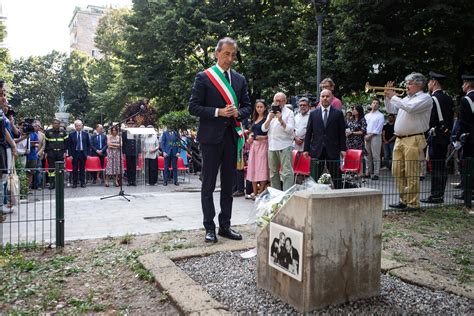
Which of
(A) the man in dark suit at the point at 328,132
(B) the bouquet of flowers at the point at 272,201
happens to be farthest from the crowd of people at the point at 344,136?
(B) the bouquet of flowers at the point at 272,201

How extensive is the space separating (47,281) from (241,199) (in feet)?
18.3

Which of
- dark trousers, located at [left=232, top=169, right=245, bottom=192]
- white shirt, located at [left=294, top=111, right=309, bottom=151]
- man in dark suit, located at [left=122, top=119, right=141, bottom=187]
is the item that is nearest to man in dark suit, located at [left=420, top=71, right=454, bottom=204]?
white shirt, located at [left=294, top=111, right=309, bottom=151]

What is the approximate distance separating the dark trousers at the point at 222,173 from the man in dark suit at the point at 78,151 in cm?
920

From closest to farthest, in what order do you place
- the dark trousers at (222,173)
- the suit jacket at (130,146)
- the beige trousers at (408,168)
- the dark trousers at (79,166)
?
1. the dark trousers at (222,173)
2. the beige trousers at (408,168)
3. the dark trousers at (79,166)
4. the suit jacket at (130,146)

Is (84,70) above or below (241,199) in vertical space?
above

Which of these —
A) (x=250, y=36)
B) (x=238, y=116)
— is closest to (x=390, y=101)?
(x=238, y=116)

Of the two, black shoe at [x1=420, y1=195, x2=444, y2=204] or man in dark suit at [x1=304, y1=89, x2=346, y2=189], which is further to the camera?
black shoe at [x1=420, y1=195, x2=444, y2=204]

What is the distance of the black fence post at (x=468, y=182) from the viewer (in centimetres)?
776

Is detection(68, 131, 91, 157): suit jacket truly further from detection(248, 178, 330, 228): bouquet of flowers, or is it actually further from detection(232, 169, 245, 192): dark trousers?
detection(248, 178, 330, 228): bouquet of flowers

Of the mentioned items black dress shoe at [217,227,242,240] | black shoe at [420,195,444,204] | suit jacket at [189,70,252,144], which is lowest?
black dress shoe at [217,227,242,240]

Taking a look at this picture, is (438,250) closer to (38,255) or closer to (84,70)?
(38,255)

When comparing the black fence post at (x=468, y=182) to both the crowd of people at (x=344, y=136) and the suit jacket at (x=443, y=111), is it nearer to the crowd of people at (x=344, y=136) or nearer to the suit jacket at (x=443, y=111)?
the crowd of people at (x=344, y=136)

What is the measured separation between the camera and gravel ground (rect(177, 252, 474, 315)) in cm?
325

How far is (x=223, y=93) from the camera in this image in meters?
5.14
